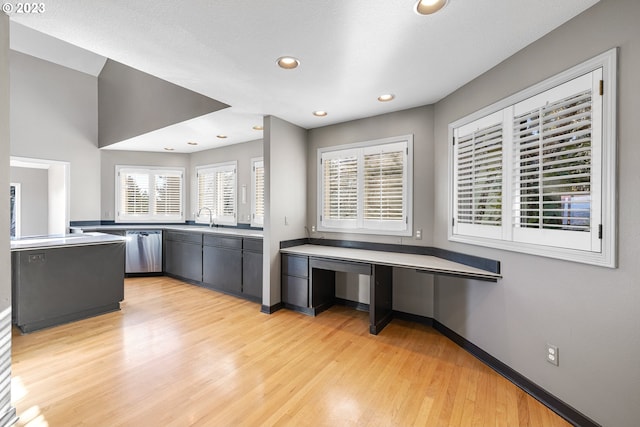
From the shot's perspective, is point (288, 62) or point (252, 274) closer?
point (288, 62)

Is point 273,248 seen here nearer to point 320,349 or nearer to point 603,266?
point 320,349

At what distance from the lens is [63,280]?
128 inches

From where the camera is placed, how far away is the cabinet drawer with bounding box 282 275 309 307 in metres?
3.56

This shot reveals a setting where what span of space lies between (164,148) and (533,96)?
5.92m

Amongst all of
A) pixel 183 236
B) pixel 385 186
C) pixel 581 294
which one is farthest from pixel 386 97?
pixel 183 236

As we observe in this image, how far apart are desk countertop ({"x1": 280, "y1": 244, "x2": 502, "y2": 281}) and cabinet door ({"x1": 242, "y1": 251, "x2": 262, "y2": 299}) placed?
19.0 inches

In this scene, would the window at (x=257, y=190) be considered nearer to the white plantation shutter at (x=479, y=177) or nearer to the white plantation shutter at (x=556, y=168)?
the white plantation shutter at (x=479, y=177)

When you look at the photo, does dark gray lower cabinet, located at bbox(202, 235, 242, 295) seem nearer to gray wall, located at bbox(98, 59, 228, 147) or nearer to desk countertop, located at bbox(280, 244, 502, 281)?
desk countertop, located at bbox(280, 244, 502, 281)

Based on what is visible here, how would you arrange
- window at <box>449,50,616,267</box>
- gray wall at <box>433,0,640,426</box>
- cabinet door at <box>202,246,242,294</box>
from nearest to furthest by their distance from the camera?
gray wall at <box>433,0,640,426</box>
window at <box>449,50,616,267</box>
cabinet door at <box>202,246,242,294</box>

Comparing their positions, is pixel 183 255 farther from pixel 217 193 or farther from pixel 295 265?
pixel 295 265

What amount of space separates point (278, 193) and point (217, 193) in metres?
2.39

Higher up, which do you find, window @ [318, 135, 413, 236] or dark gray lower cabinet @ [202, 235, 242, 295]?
window @ [318, 135, 413, 236]

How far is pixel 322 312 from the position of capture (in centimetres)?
367

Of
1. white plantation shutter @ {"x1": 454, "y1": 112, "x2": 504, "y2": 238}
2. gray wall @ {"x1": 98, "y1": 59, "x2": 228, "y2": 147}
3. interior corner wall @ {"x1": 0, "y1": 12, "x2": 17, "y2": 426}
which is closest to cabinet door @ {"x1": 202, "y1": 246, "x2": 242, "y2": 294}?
gray wall @ {"x1": 98, "y1": 59, "x2": 228, "y2": 147}
